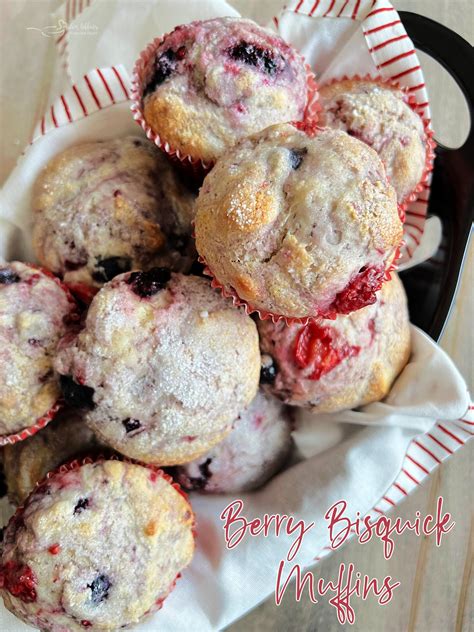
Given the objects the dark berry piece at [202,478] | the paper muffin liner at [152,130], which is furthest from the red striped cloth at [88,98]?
the dark berry piece at [202,478]

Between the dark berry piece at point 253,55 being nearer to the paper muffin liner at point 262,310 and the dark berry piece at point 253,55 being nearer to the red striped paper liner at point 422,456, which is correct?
the paper muffin liner at point 262,310

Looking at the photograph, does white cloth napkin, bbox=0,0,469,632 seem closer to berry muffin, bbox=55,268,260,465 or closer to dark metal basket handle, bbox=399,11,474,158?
dark metal basket handle, bbox=399,11,474,158

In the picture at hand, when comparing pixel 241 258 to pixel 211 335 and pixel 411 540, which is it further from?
pixel 411 540

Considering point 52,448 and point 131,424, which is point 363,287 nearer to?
point 131,424

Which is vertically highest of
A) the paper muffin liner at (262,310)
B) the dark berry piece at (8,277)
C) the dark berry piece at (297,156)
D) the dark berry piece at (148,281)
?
the dark berry piece at (297,156)
